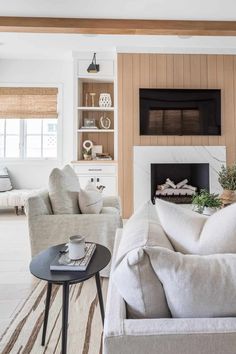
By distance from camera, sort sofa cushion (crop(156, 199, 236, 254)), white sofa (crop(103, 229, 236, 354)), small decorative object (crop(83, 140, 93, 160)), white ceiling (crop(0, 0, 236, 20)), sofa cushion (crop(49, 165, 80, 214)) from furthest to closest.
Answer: small decorative object (crop(83, 140, 93, 160)) → white ceiling (crop(0, 0, 236, 20)) → sofa cushion (crop(49, 165, 80, 214)) → sofa cushion (crop(156, 199, 236, 254)) → white sofa (crop(103, 229, 236, 354))

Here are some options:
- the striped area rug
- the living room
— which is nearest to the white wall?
the living room

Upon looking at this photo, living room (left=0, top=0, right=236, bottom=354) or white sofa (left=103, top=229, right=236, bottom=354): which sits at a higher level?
living room (left=0, top=0, right=236, bottom=354)

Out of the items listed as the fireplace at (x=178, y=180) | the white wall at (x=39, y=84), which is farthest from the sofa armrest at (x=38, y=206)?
the white wall at (x=39, y=84)

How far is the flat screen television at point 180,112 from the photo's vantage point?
172 inches

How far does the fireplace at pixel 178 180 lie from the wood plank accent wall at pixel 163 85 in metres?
0.38

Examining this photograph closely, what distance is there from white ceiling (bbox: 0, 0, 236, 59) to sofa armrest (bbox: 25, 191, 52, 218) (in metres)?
2.09

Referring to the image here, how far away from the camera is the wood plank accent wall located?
4.36 m

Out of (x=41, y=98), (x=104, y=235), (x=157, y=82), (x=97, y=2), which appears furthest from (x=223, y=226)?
(x=41, y=98)

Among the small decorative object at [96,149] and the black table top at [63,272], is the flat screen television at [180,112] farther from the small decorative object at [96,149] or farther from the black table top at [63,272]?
the black table top at [63,272]

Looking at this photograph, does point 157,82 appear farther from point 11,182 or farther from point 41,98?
point 11,182

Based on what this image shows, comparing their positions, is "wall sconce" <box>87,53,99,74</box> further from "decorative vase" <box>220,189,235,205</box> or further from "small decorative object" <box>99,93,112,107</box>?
"decorative vase" <box>220,189,235,205</box>

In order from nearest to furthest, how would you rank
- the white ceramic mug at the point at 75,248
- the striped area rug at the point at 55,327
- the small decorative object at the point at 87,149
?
the white ceramic mug at the point at 75,248 → the striped area rug at the point at 55,327 → the small decorative object at the point at 87,149

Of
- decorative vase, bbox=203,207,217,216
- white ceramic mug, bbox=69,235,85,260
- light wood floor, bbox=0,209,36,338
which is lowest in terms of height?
light wood floor, bbox=0,209,36,338

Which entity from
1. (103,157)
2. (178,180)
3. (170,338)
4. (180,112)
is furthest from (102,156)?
(170,338)
